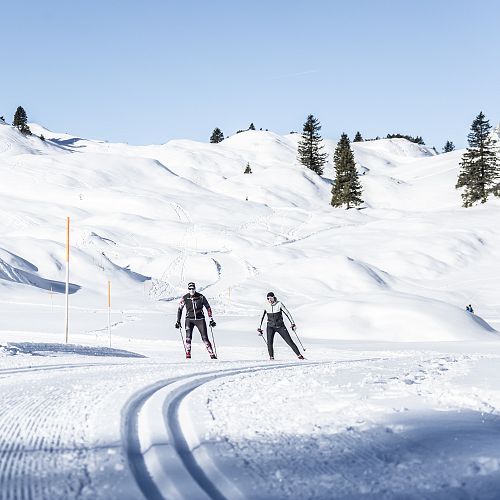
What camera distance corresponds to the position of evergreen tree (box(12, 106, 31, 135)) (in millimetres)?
112562

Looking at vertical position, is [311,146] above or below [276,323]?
above

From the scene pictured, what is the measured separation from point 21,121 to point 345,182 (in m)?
67.6

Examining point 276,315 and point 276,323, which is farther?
point 276,315

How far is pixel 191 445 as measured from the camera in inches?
157

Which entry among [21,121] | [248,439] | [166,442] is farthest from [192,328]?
[21,121]

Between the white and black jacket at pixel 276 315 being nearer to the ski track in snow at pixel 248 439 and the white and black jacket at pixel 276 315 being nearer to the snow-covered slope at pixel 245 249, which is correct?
the snow-covered slope at pixel 245 249

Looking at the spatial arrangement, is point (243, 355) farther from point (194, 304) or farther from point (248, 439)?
point (248, 439)

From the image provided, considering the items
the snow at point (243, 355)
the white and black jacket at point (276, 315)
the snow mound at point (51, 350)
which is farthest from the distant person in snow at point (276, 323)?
the snow mound at point (51, 350)

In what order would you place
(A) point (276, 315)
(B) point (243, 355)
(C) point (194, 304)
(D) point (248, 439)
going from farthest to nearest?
(B) point (243, 355)
(A) point (276, 315)
(C) point (194, 304)
(D) point (248, 439)

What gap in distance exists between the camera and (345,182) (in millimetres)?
75938

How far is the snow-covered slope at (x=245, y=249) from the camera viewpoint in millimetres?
22672

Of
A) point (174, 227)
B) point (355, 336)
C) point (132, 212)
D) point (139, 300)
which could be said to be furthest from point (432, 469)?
point (132, 212)

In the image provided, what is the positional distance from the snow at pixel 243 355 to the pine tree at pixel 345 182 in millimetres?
7513

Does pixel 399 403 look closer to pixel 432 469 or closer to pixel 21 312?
pixel 432 469
